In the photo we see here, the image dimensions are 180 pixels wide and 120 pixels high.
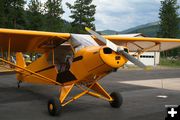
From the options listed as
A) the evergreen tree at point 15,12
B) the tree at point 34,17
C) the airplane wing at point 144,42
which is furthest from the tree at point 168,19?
the airplane wing at point 144,42

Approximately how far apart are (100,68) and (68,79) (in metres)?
1.46

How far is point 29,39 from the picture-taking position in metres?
10.2

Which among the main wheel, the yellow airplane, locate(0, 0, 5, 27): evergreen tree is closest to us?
the yellow airplane

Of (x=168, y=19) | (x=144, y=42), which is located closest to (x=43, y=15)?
(x=168, y=19)

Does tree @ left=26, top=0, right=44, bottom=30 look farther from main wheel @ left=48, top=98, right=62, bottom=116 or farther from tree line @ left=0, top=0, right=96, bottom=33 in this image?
main wheel @ left=48, top=98, right=62, bottom=116

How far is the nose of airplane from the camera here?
26.4ft

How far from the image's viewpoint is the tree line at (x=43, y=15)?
4407 cm

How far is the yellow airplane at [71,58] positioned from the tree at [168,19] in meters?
60.3

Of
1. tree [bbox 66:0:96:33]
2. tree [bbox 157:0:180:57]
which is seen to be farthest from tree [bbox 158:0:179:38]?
tree [bbox 66:0:96:33]

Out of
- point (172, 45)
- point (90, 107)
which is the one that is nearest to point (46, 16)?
point (172, 45)

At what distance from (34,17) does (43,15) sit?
385 inches

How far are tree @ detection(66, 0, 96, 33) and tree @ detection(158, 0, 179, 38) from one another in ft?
62.0

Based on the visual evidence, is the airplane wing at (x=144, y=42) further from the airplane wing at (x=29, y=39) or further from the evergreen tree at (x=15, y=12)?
the evergreen tree at (x=15, y=12)

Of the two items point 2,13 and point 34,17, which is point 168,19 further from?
point 2,13
